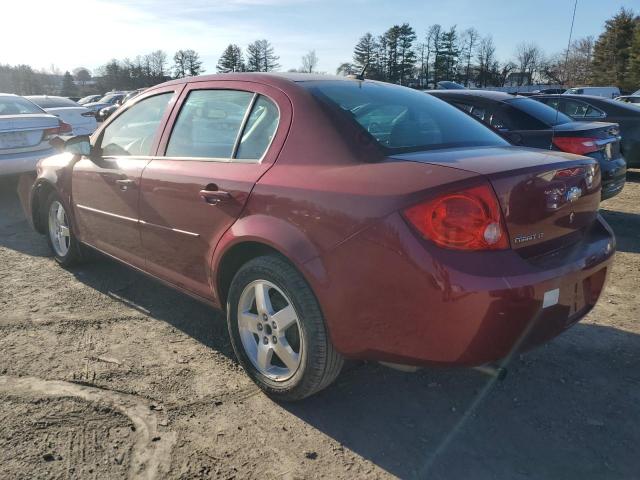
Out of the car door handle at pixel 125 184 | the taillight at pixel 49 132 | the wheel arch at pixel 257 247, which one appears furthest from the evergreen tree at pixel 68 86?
the wheel arch at pixel 257 247

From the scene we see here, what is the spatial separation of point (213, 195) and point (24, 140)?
6004 millimetres

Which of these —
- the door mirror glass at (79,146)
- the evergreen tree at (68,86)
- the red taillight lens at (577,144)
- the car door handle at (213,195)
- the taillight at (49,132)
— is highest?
the door mirror glass at (79,146)

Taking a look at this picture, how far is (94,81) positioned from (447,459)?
87386 mm

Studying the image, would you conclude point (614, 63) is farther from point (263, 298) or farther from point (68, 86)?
point (68, 86)

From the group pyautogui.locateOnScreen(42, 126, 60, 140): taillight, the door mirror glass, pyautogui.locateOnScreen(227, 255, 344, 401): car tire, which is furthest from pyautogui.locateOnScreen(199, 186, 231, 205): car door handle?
pyautogui.locateOnScreen(42, 126, 60, 140): taillight

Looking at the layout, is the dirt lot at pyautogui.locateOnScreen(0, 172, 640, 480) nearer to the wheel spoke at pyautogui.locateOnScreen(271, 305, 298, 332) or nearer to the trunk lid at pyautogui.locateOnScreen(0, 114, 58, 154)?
the wheel spoke at pyautogui.locateOnScreen(271, 305, 298, 332)

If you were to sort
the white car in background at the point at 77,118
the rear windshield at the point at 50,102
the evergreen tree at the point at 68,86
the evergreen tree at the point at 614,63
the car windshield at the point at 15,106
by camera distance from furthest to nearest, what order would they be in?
the evergreen tree at the point at 68,86
the evergreen tree at the point at 614,63
the rear windshield at the point at 50,102
the white car in background at the point at 77,118
the car windshield at the point at 15,106

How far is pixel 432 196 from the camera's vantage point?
2053mm

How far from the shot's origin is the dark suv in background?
5.91 m

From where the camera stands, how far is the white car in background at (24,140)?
23.7 feet

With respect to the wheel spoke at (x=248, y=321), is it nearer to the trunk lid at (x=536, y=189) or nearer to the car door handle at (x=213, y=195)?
the car door handle at (x=213, y=195)

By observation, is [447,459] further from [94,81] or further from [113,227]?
[94,81]

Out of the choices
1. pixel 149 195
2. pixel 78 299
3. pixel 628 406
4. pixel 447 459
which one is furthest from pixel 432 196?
pixel 78 299

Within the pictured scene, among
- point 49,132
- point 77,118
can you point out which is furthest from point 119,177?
point 77,118
